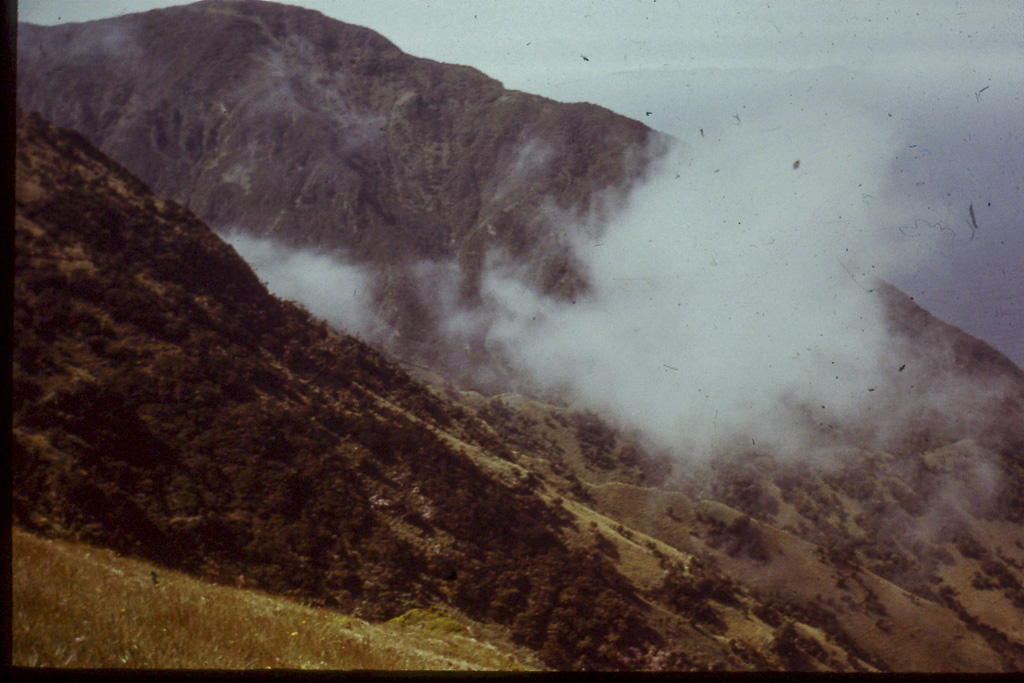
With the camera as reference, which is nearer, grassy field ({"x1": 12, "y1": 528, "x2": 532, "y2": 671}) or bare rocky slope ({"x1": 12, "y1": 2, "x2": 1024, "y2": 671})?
grassy field ({"x1": 12, "y1": 528, "x2": 532, "y2": 671})

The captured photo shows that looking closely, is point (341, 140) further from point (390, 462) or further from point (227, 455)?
point (227, 455)

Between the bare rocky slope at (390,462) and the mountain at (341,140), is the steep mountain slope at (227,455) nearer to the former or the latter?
the bare rocky slope at (390,462)

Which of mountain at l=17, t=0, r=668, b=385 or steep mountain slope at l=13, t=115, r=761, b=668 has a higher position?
mountain at l=17, t=0, r=668, b=385

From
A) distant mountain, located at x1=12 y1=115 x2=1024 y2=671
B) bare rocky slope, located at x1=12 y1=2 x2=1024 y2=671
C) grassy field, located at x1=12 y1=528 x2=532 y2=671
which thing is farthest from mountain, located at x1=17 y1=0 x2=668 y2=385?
grassy field, located at x1=12 y1=528 x2=532 y2=671

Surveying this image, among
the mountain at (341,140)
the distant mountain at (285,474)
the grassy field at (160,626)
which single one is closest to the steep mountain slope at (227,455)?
the distant mountain at (285,474)

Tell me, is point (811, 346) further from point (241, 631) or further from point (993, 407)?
point (241, 631)

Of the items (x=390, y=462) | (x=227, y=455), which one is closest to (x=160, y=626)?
(x=227, y=455)

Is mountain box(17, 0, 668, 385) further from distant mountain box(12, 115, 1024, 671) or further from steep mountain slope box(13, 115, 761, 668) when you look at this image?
steep mountain slope box(13, 115, 761, 668)
